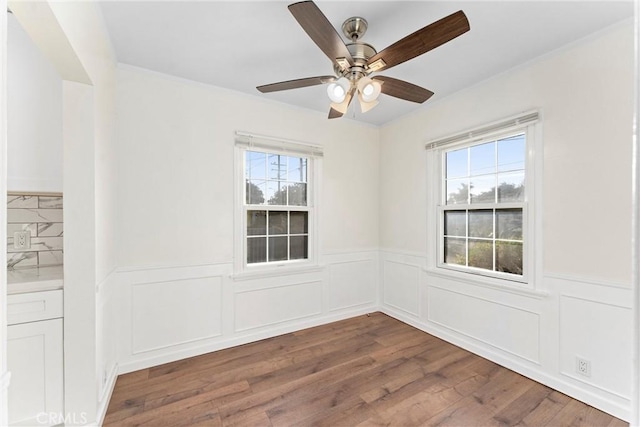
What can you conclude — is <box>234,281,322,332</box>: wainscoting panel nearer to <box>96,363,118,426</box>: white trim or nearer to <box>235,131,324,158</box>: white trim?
<box>96,363,118,426</box>: white trim

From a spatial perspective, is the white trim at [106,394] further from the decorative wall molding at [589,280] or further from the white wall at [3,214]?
the decorative wall molding at [589,280]

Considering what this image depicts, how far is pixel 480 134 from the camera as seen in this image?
8.70ft

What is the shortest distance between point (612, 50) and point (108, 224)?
3.77m

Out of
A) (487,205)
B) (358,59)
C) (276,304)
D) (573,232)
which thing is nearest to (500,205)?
(487,205)

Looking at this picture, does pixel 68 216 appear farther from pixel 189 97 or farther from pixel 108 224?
pixel 189 97

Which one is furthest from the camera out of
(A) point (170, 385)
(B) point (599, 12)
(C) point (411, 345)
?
(C) point (411, 345)

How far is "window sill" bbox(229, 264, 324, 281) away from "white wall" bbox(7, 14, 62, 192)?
162 centimetres

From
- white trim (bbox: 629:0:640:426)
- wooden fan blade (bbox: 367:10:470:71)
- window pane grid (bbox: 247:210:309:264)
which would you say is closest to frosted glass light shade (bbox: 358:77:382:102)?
wooden fan blade (bbox: 367:10:470:71)

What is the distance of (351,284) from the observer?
3.64 metres

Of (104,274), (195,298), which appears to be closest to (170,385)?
(195,298)

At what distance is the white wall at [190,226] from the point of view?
2.39 metres

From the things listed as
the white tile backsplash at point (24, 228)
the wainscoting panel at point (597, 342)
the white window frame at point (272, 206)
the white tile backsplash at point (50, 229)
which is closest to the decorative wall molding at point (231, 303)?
the white window frame at point (272, 206)

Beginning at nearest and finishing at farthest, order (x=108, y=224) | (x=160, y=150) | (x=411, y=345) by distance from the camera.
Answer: (x=108, y=224)
(x=160, y=150)
(x=411, y=345)

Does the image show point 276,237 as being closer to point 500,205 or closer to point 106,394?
point 106,394
